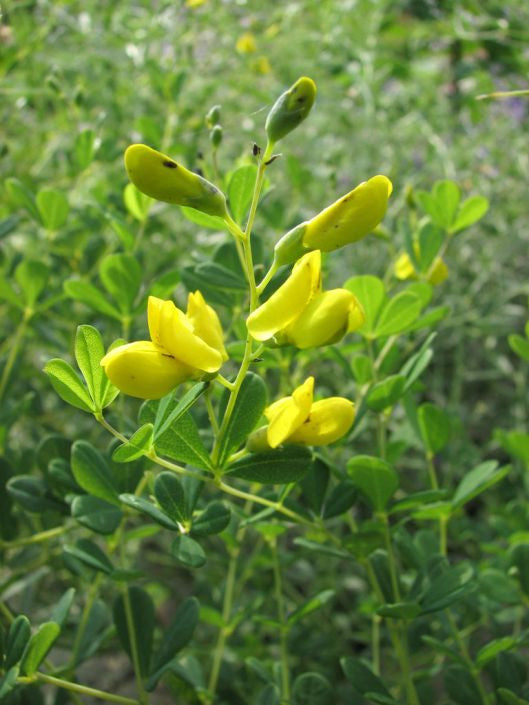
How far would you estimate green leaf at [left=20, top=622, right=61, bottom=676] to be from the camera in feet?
1.79

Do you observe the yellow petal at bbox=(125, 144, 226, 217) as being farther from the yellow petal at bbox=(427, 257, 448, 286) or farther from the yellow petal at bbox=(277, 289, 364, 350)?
the yellow petal at bbox=(427, 257, 448, 286)

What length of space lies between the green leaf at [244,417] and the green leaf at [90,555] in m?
0.14

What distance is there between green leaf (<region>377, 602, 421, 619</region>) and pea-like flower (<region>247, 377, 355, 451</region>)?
0.15m

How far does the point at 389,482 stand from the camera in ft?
2.03

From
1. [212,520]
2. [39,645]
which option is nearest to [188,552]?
[212,520]

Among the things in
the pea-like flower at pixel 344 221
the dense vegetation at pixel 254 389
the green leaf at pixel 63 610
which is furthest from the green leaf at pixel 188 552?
the pea-like flower at pixel 344 221

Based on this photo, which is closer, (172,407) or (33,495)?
(172,407)

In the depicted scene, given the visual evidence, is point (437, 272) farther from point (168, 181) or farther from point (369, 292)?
point (168, 181)

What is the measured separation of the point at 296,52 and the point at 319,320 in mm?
1448

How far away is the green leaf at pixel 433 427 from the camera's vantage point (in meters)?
0.73

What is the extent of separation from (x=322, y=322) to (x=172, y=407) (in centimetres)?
12

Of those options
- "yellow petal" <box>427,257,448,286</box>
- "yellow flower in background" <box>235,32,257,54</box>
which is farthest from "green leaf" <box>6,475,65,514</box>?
"yellow flower in background" <box>235,32,257,54</box>

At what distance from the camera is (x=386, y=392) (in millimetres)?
617

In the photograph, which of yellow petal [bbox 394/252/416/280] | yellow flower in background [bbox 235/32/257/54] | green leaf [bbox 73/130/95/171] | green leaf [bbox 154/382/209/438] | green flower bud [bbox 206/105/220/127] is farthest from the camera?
yellow flower in background [bbox 235/32/257/54]
